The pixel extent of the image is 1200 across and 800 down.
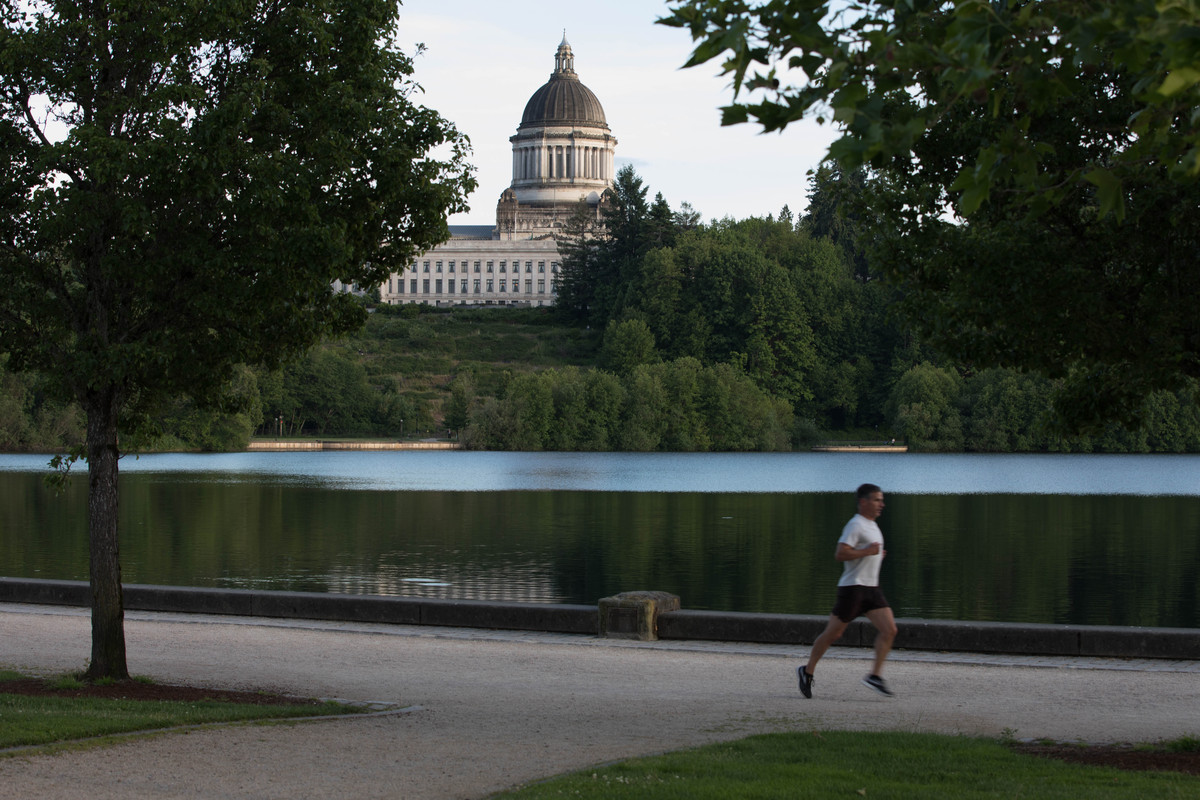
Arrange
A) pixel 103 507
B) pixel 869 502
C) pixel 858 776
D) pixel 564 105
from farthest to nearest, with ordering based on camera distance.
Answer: pixel 564 105 < pixel 103 507 < pixel 869 502 < pixel 858 776

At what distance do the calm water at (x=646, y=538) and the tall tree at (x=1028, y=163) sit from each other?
1086cm

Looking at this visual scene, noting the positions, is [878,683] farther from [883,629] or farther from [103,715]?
[103,715]

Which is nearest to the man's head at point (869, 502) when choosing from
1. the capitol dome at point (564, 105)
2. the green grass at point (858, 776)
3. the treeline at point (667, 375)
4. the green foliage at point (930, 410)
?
the green grass at point (858, 776)

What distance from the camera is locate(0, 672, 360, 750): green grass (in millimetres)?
8297

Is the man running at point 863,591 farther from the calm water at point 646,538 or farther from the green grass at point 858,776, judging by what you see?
the calm water at point 646,538

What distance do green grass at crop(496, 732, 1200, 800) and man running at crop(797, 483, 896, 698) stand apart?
1902mm

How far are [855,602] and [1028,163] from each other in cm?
601

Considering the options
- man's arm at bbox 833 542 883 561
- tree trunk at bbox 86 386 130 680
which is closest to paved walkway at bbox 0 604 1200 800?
tree trunk at bbox 86 386 130 680

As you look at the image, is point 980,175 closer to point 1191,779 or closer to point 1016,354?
point 1191,779

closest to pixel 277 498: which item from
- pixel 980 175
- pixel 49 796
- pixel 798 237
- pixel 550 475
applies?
pixel 550 475

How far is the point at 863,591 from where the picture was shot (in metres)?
10.1

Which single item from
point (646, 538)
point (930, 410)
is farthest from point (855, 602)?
point (930, 410)

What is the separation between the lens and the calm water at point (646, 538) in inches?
923

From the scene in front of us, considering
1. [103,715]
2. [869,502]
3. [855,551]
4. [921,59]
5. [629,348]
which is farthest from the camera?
[629,348]
